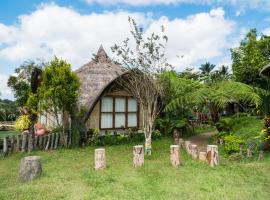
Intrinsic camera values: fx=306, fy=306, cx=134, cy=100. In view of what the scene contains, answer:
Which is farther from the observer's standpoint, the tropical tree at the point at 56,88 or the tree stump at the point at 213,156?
the tropical tree at the point at 56,88

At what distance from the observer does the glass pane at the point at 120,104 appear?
14852mm

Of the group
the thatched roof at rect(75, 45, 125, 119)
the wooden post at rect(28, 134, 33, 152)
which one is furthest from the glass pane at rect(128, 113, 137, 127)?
the wooden post at rect(28, 134, 33, 152)

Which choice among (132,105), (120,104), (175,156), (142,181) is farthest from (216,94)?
(142,181)

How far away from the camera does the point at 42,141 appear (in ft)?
38.9

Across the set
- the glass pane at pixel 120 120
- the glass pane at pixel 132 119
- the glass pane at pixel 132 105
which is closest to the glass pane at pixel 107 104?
the glass pane at pixel 120 120

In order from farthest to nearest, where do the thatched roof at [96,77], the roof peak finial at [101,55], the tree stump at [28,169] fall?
the roof peak finial at [101,55], the thatched roof at [96,77], the tree stump at [28,169]

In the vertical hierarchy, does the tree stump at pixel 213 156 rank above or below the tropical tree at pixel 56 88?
below

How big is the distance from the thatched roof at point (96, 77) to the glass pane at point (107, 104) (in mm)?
604

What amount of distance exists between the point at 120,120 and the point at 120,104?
786 millimetres

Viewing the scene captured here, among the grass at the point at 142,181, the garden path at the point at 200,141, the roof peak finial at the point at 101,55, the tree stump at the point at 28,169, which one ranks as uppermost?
the roof peak finial at the point at 101,55

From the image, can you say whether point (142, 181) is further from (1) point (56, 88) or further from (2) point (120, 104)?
(2) point (120, 104)

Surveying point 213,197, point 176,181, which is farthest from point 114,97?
point 213,197

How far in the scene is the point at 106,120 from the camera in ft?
47.8

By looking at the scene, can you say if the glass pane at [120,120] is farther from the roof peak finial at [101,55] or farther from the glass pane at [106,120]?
the roof peak finial at [101,55]
